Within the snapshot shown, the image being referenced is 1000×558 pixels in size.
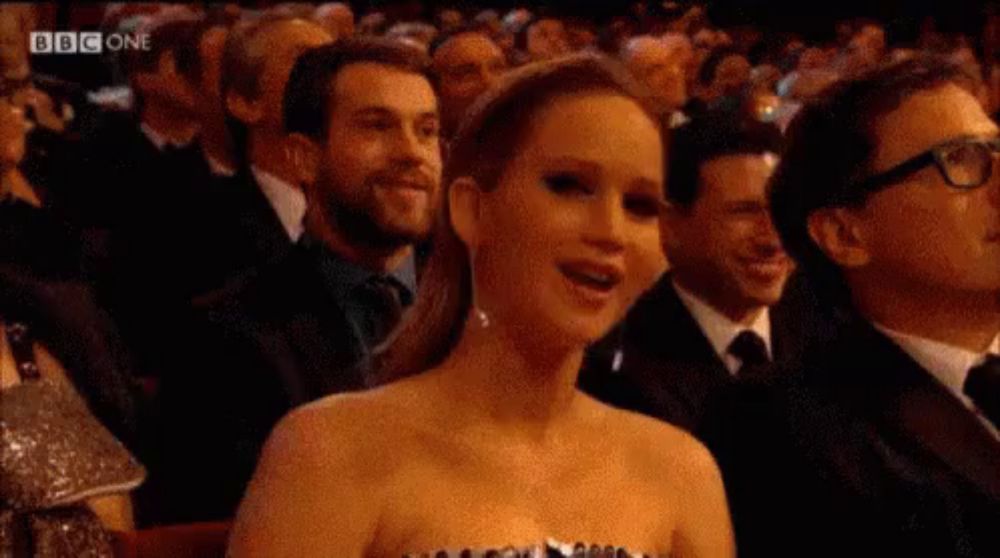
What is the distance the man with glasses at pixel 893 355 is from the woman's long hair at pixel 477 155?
463mm

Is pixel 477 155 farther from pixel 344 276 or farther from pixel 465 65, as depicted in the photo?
pixel 465 65

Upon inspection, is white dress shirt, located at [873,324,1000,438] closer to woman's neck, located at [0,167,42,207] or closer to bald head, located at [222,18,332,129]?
woman's neck, located at [0,167,42,207]

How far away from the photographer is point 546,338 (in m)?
1.54

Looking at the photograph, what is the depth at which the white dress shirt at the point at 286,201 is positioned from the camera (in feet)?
11.7

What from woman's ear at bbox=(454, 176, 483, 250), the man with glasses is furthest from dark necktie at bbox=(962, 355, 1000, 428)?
woman's ear at bbox=(454, 176, 483, 250)

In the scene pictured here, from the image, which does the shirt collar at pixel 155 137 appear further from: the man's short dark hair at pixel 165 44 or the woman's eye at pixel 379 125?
the woman's eye at pixel 379 125

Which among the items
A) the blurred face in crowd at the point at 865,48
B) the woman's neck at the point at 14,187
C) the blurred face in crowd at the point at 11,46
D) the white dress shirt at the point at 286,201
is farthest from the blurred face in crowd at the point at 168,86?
the blurred face in crowd at the point at 865,48

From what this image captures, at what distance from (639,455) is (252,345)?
3.94ft

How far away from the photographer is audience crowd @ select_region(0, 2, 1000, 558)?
155cm

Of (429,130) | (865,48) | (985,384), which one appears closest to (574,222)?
(985,384)

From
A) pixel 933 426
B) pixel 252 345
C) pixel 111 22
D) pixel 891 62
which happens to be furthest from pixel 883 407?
pixel 111 22

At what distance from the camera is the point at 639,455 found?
1.69 m

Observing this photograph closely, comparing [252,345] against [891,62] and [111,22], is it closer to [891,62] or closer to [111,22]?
[891,62]

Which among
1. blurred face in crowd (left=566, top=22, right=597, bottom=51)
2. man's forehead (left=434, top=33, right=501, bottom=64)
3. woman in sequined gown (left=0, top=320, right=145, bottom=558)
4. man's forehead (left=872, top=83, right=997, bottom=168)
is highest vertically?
man's forehead (left=872, top=83, right=997, bottom=168)
